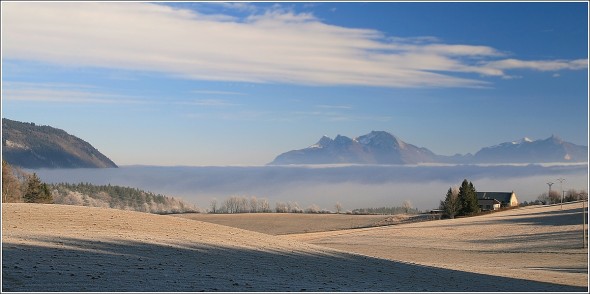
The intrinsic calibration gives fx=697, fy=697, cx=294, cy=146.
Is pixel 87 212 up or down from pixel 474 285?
up

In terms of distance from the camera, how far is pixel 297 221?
290 ft

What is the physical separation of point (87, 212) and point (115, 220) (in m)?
2.14

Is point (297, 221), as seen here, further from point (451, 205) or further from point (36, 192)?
point (36, 192)

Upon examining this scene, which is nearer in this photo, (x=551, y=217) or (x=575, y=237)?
(x=575, y=237)

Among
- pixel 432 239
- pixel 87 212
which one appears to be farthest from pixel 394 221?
pixel 87 212

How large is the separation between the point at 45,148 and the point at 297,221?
71.6m

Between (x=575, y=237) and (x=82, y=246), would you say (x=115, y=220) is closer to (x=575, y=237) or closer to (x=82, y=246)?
(x=82, y=246)

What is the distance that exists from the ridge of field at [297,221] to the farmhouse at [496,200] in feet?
68.7

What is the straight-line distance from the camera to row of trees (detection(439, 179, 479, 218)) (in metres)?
91.9

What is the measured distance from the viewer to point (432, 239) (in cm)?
5950

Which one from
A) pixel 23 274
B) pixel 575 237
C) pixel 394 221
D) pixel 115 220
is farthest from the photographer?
pixel 394 221

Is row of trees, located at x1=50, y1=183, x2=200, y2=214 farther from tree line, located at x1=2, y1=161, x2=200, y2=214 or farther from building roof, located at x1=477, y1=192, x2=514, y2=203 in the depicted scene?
building roof, located at x1=477, y1=192, x2=514, y2=203

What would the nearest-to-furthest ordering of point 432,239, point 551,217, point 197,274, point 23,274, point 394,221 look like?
point 23,274 → point 197,274 → point 432,239 → point 551,217 → point 394,221

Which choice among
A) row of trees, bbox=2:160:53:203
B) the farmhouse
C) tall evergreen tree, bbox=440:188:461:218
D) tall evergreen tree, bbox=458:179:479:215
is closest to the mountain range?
row of trees, bbox=2:160:53:203
